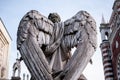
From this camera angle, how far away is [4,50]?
69.3 feet

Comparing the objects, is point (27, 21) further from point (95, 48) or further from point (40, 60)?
point (95, 48)

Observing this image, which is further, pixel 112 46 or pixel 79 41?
pixel 112 46

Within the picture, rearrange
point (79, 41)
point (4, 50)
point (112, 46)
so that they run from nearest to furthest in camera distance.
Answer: point (79, 41)
point (112, 46)
point (4, 50)

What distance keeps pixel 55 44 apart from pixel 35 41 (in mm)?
176

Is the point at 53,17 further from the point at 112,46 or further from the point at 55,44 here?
the point at 112,46

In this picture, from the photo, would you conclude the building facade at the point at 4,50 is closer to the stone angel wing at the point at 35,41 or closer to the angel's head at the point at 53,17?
the angel's head at the point at 53,17

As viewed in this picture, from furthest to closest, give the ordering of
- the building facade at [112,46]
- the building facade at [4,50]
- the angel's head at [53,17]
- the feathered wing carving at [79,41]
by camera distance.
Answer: the building facade at [4,50] → the building facade at [112,46] → the angel's head at [53,17] → the feathered wing carving at [79,41]

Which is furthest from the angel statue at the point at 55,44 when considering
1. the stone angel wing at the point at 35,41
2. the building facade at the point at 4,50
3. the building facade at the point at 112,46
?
the building facade at the point at 4,50

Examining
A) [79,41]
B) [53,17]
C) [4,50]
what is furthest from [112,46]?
[79,41]

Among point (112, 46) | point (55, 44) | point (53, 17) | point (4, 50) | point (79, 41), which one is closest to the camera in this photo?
point (79, 41)

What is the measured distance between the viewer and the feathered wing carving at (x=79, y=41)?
1.75m

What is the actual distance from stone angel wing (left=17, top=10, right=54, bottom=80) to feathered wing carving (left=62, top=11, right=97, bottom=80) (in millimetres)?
138

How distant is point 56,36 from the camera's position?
6.60 feet

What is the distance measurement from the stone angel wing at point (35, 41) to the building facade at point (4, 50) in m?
17.9
